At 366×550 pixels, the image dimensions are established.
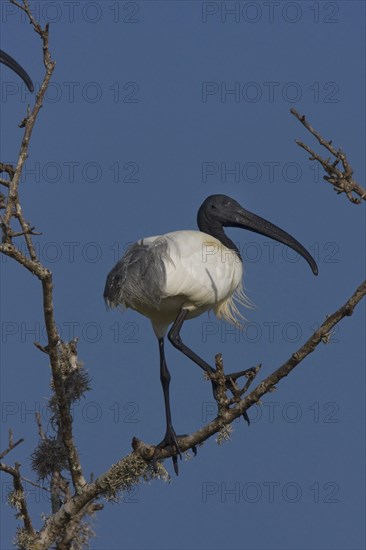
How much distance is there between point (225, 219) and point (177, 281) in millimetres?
1391

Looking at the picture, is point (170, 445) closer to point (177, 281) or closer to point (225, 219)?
point (177, 281)

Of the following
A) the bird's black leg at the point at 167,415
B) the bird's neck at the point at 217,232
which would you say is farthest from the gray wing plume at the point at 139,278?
the bird's neck at the point at 217,232

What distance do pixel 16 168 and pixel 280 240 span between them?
3.57 meters

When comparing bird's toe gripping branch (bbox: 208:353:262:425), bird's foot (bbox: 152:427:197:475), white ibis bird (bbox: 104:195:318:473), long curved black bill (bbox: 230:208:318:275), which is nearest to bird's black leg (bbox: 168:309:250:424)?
white ibis bird (bbox: 104:195:318:473)

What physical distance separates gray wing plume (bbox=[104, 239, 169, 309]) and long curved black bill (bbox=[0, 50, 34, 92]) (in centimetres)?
150

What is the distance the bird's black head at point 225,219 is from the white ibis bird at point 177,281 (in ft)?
0.20

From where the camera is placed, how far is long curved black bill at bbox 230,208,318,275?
8.95m

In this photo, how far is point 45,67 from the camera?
613 centimetres

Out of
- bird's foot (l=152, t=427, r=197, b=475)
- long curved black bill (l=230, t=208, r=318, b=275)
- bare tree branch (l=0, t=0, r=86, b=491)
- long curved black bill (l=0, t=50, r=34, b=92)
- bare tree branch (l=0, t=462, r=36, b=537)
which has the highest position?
long curved black bill (l=0, t=50, r=34, b=92)

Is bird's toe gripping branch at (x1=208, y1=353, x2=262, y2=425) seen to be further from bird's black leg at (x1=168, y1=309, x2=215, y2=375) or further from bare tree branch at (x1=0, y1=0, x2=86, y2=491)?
bird's black leg at (x1=168, y1=309, x2=215, y2=375)

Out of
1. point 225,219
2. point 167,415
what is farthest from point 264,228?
point 167,415

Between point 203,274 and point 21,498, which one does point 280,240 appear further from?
point 21,498

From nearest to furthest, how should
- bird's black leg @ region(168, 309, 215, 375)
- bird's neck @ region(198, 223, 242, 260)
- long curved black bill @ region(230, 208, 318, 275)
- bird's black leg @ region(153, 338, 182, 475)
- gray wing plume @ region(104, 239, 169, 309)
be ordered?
bird's black leg @ region(153, 338, 182, 475) → gray wing plume @ region(104, 239, 169, 309) → bird's black leg @ region(168, 309, 215, 375) → long curved black bill @ region(230, 208, 318, 275) → bird's neck @ region(198, 223, 242, 260)

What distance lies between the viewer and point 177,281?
26.6 ft
